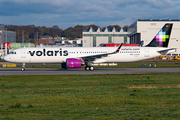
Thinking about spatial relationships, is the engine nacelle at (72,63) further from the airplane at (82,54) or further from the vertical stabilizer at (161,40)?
the vertical stabilizer at (161,40)

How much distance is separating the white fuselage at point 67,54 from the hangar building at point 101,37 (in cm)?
8597

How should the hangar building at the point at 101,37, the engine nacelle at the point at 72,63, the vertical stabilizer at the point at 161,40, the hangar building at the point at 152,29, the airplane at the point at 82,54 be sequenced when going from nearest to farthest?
the engine nacelle at the point at 72,63 < the airplane at the point at 82,54 < the vertical stabilizer at the point at 161,40 < the hangar building at the point at 152,29 < the hangar building at the point at 101,37

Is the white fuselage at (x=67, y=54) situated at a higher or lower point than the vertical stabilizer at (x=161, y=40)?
lower

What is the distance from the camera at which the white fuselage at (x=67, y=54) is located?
3644cm

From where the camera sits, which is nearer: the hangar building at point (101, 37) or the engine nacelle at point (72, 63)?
the engine nacelle at point (72, 63)

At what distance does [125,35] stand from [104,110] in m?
125

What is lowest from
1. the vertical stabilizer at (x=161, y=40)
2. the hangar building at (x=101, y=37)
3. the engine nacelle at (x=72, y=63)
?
the engine nacelle at (x=72, y=63)

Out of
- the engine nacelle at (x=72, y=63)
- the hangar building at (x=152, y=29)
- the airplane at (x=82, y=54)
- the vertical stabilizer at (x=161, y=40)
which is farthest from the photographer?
the hangar building at (x=152, y=29)

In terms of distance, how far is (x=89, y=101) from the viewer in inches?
487

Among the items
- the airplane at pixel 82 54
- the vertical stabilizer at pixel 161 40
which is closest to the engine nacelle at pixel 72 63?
the airplane at pixel 82 54

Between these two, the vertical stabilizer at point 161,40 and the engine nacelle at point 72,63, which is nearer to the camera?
the engine nacelle at point 72,63

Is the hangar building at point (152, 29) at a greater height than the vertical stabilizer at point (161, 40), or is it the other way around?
the hangar building at point (152, 29)

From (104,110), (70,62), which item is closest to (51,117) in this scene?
(104,110)

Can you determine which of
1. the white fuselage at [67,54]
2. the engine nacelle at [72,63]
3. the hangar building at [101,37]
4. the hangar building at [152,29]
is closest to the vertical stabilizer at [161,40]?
the white fuselage at [67,54]
